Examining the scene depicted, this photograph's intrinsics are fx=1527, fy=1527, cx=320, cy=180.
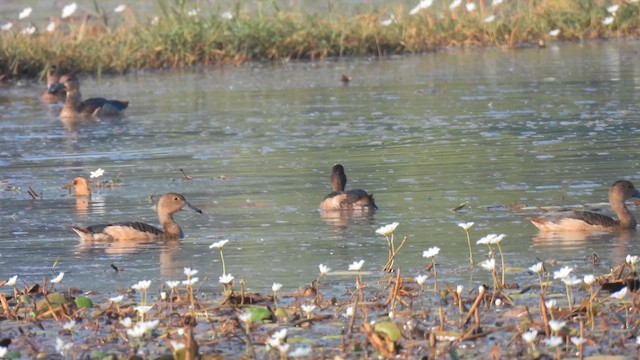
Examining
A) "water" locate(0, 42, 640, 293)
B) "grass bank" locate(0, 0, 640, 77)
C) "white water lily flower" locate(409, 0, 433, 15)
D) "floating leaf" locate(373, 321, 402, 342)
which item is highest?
"white water lily flower" locate(409, 0, 433, 15)

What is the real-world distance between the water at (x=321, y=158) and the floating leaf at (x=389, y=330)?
1.72m

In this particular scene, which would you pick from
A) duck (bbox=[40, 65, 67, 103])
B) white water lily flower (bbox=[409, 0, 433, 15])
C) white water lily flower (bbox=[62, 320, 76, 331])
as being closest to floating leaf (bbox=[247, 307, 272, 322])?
white water lily flower (bbox=[62, 320, 76, 331])

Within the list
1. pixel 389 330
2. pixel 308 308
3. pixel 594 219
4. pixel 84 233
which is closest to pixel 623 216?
pixel 594 219

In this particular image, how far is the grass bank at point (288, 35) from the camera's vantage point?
24.8m

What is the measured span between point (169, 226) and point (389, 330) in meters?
4.27

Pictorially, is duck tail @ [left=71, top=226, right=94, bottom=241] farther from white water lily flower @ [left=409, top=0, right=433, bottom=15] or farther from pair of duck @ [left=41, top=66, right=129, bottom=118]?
white water lily flower @ [left=409, top=0, right=433, bottom=15]

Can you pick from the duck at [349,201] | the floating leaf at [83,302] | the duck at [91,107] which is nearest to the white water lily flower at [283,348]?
the floating leaf at [83,302]

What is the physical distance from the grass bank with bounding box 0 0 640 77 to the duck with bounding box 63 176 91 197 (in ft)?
35.7

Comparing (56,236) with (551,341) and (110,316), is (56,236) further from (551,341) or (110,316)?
(551,341)

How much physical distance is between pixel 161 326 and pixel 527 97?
1209cm

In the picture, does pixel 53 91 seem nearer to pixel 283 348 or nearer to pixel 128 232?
pixel 128 232

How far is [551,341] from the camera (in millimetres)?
6656

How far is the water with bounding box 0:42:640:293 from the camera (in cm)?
1034

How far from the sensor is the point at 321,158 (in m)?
15.3
